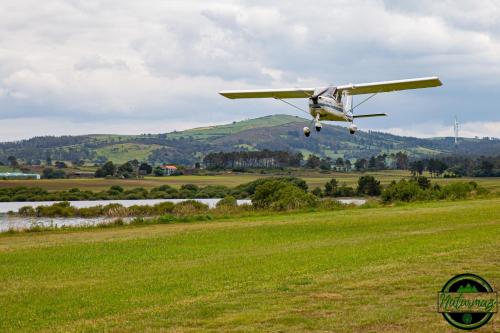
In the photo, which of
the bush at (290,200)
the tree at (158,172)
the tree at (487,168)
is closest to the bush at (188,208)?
the bush at (290,200)

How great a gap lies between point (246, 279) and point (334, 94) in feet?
64.7

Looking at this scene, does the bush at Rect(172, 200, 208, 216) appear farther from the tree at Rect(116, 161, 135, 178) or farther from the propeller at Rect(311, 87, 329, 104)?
the tree at Rect(116, 161, 135, 178)

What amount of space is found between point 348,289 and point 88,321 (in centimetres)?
473

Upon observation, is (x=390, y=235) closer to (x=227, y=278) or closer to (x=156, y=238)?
(x=156, y=238)

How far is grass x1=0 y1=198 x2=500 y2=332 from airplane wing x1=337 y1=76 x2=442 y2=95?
8.59 m

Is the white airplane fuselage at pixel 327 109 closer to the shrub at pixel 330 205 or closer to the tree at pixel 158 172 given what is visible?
the shrub at pixel 330 205

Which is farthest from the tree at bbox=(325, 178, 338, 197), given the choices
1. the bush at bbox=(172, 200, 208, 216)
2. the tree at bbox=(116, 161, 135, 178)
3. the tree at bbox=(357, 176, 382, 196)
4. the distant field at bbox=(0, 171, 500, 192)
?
the tree at bbox=(116, 161, 135, 178)

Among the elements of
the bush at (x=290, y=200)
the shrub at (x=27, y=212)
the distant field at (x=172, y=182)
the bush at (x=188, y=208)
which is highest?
the distant field at (x=172, y=182)

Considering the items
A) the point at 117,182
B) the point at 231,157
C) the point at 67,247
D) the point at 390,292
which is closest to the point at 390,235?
the point at 67,247

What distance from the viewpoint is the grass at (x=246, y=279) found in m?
12.2

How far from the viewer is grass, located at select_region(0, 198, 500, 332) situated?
12.2 m

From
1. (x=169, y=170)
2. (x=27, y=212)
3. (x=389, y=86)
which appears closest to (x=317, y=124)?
(x=389, y=86)

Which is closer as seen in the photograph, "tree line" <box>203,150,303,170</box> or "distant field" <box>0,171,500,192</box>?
"distant field" <box>0,171,500,192</box>

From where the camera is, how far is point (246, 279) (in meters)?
16.5
